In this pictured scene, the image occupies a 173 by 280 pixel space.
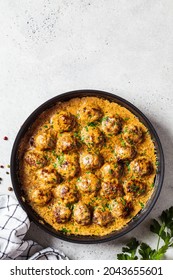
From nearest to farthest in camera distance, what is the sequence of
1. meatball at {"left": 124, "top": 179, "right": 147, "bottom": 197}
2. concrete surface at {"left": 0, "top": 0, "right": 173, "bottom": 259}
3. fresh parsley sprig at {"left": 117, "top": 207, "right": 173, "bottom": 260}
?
meatball at {"left": 124, "top": 179, "right": 147, "bottom": 197}, fresh parsley sprig at {"left": 117, "top": 207, "right": 173, "bottom": 260}, concrete surface at {"left": 0, "top": 0, "right": 173, "bottom": 259}

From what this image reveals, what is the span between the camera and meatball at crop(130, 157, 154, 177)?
512 cm

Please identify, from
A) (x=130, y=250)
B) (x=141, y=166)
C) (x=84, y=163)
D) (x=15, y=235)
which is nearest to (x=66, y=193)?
(x=84, y=163)

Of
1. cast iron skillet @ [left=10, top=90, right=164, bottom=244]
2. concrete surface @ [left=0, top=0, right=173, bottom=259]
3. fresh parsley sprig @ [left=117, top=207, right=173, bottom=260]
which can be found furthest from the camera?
concrete surface @ [left=0, top=0, right=173, bottom=259]

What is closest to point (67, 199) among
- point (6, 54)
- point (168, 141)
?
point (168, 141)

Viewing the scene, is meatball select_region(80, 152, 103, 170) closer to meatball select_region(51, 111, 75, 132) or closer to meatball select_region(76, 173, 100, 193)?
meatball select_region(76, 173, 100, 193)

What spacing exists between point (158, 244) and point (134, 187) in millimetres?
792

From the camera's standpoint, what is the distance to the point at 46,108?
205 inches

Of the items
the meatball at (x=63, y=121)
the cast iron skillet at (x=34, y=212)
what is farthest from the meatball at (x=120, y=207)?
the meatball at (x=63, y=121)

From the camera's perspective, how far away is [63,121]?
5094 mm

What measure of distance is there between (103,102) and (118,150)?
0.56 meters

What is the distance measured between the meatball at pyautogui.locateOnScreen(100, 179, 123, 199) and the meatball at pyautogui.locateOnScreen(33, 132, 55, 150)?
0.70 metres

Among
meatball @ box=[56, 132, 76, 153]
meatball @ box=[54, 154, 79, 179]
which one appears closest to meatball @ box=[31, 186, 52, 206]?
meatball @ box=[54, 154, 79, 179]

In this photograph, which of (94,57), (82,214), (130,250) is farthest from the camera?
(94,57)

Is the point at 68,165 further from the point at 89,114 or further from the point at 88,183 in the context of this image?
the point at 89,114
